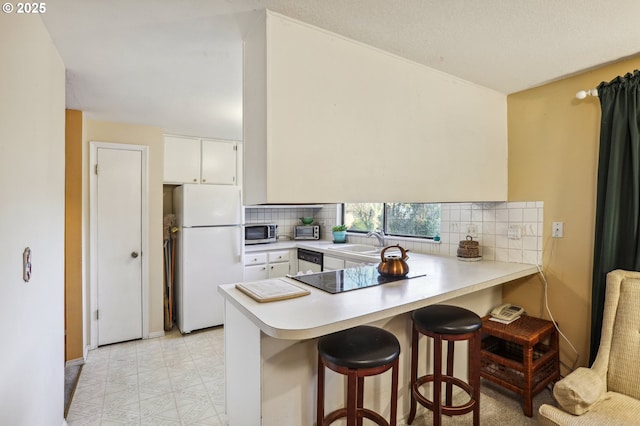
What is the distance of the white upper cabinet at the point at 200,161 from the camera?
353 centimetres

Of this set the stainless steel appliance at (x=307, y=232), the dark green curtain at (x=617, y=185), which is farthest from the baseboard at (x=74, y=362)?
the dark green curtain at (x=617, y=185)

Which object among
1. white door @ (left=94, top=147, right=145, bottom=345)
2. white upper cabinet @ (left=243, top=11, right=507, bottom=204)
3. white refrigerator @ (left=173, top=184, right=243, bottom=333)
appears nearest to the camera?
white upper cabinet @ (left=243, top=11, right=507, bottom=204)

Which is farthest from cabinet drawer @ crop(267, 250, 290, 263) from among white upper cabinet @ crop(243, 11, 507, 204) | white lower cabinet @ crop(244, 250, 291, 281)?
white upper cabinet @ crop(243, 11, 507, 204)

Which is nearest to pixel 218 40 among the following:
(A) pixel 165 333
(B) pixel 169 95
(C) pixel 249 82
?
(C) pixel 249 82

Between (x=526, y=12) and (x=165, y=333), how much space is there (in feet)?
13.3

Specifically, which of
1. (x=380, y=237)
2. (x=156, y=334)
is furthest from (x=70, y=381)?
(x=380, y=237)

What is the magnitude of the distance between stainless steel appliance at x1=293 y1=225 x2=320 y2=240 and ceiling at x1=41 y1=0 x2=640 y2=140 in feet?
7.91

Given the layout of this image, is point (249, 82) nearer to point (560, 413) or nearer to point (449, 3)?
point (449, 3)

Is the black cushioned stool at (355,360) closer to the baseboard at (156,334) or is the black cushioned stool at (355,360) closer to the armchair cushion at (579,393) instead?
the armchair cushion at (579,393)

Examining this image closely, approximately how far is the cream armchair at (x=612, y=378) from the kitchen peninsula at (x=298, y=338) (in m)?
0.59

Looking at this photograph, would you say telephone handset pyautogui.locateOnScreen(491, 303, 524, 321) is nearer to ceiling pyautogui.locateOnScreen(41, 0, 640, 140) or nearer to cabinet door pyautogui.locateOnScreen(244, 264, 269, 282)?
ceiling pyautogui.locateOnScreen(41, 0, 640, 140)

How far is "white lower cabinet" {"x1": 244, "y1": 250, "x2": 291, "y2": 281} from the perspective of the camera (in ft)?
12.2

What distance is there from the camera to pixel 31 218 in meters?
1.36

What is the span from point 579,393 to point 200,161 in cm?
375
